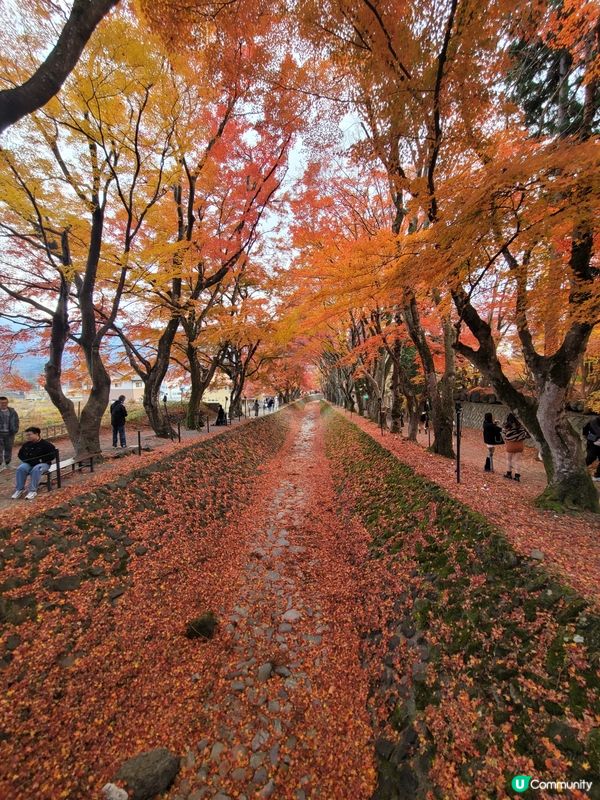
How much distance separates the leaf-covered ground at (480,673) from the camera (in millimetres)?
2336

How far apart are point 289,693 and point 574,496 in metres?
5.49

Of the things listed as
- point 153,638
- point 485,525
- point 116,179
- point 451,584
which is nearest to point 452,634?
point 451,584

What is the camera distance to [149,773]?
9.27ft

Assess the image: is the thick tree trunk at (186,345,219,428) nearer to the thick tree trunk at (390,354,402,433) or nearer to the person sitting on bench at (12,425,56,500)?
the person sitting on bench at (12,425,56,500)

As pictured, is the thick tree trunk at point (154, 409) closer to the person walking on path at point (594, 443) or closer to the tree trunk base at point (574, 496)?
the tree trunk base at point (574, 496)

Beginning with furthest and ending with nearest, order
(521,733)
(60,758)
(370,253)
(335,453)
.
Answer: (335,453) < (370,253) < (60,758) < (521,733)

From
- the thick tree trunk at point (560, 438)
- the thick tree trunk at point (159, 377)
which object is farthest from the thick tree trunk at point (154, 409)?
the thick tree trunk at point (560, 438)

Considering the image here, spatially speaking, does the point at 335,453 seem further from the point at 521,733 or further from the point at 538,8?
the point at 538,8

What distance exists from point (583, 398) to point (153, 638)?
18.8 m

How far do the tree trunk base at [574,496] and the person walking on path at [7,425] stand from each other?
12.6 meters

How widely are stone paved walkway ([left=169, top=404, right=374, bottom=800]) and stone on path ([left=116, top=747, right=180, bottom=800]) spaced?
0.14 metres

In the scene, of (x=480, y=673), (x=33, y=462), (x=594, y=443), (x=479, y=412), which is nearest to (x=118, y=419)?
(x=33, y=462)

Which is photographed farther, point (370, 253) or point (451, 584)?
point (370, 253)

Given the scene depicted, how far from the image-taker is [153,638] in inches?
166
